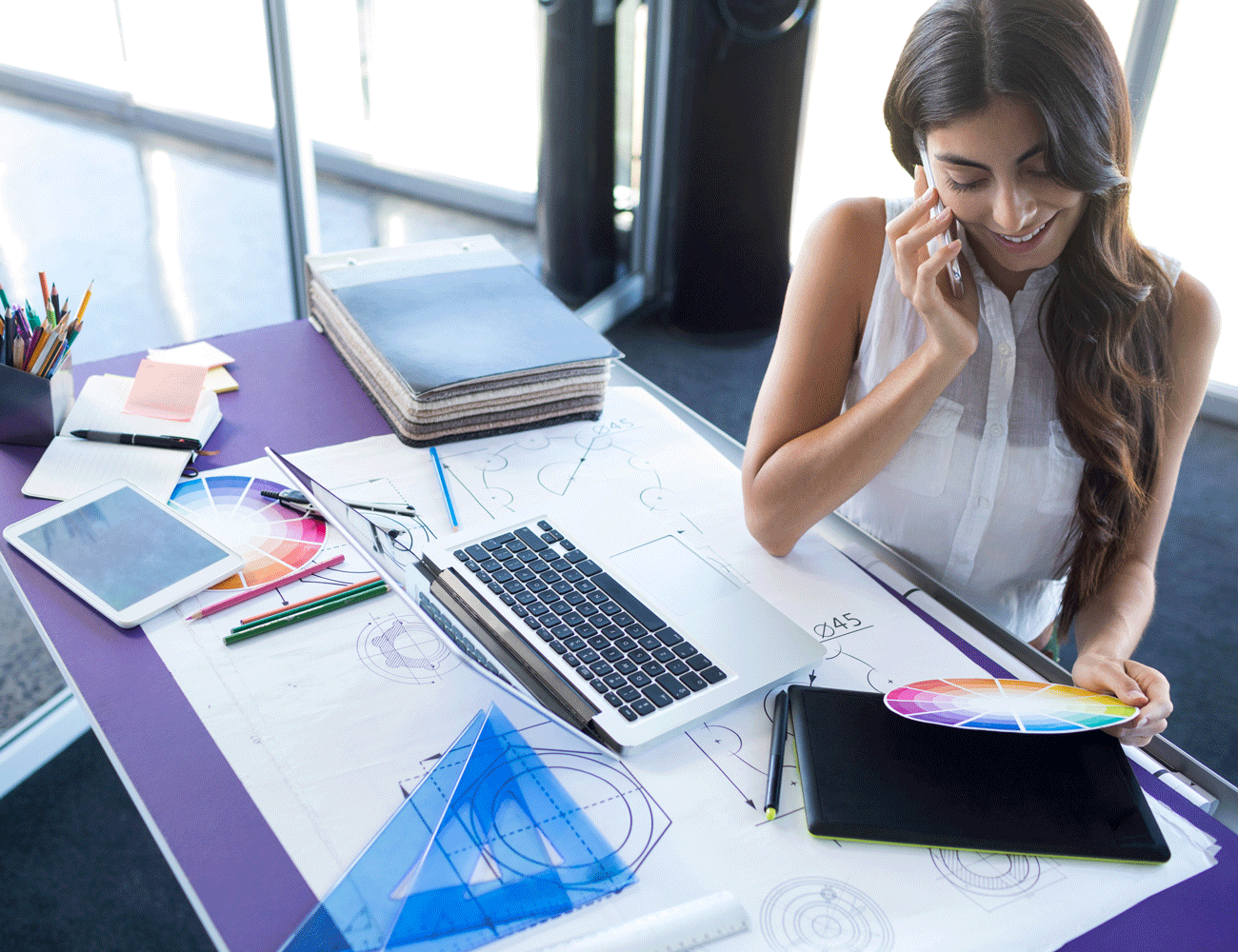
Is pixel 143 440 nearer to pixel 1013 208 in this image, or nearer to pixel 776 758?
pixel 776 758

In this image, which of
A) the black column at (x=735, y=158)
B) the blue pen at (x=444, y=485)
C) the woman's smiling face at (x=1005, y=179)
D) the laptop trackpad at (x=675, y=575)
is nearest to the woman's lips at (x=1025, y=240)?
the woman's smiling face at (x=1005, y=179)

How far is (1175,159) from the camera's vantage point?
286cm

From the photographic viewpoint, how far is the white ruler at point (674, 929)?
611 millimetres

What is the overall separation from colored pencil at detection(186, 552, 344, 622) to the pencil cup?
379 mm

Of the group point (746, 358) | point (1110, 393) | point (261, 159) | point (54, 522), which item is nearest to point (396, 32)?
point (261, 159)

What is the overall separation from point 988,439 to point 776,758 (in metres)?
0.53

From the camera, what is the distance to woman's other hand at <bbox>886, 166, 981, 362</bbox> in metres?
0.97

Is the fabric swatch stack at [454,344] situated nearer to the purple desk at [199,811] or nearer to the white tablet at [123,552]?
the white tablet at [123,552]

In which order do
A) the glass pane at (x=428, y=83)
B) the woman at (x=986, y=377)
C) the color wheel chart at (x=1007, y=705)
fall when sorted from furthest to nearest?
the glass pane at (x=428, y=83), the woman at (x=986, y=377), the color wheel chart at (x=1007, y=705)

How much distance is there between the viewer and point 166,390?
114cm

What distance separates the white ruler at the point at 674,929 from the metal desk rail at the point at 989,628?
0.42m

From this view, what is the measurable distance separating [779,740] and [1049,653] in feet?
→ 2.10

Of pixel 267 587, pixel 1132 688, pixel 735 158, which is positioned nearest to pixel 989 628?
pixel 1132 688

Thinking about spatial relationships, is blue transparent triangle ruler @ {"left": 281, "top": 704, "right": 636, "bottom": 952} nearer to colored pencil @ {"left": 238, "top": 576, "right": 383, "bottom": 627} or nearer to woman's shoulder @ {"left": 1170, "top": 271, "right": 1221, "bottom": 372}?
colored pencil @ {"left": 238, "top": 576, "right": 383, "bottom": 627}
